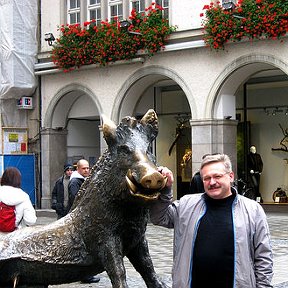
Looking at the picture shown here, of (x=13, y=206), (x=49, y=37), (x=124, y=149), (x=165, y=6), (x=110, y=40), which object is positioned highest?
(x=165, y=6)

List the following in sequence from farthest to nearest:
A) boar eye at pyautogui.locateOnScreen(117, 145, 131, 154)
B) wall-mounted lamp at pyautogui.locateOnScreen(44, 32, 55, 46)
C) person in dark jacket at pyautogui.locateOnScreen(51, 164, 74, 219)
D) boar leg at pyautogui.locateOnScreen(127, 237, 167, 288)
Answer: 1. wall-mounted lamp at pyautogui.locateOnScreen(44, 32, 55, 46)
2. person in dark jacket at pyautogui.locateOnScreen(51, 164, 74, 219)
3. boar leg at pyautogui.locateOnScreen(127, 237, 167, 288)
4. boar eye at pyautogui.locateOnScreen(117, 145, 131, 154)

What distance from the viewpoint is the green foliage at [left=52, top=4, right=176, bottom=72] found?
742 inches

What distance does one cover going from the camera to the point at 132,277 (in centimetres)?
876

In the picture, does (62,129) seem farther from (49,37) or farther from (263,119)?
(263,119)

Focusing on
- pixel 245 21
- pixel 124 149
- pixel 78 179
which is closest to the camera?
pixel 124 149

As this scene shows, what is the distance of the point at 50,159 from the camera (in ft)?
72.9

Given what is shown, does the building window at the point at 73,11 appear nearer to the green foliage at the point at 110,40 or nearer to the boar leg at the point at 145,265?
the green foliage at the point at 110,40

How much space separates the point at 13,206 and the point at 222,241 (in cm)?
355

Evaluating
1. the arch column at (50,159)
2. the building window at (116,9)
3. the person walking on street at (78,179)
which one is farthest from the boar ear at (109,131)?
the arch column at (50,159)

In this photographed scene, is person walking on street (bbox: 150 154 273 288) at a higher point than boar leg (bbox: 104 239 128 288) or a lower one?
higher

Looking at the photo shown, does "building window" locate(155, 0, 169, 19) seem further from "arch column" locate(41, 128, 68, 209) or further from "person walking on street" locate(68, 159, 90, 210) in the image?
"person walking on street" locate(68, 159, 90, 210)

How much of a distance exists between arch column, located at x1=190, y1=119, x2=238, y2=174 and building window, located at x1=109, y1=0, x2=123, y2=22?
4.25 m

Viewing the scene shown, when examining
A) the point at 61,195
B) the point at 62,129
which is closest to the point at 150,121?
the point at 61,195

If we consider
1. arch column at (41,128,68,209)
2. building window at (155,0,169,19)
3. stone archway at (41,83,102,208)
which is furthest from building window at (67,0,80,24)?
arch column at (41,128,68,209)
